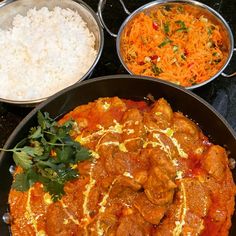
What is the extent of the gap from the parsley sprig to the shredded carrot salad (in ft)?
3.43

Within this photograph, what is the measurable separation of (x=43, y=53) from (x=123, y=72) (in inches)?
31.9

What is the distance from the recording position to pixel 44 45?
13.9 feet

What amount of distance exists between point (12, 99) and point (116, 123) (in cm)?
106

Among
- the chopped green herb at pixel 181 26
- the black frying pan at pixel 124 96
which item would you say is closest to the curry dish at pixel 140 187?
the black frying pan at pixel 124 96

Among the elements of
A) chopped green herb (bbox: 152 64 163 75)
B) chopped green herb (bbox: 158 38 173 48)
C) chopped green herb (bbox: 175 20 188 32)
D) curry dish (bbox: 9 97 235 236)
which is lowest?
curry dish (bbox: 9 97 235 236)

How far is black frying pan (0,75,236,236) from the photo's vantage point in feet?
10.8

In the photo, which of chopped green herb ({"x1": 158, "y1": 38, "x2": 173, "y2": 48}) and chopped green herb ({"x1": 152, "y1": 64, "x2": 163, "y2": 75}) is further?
chopped green herb ({"x1": 158, "y1": 38, "x2": 173, "y2": 48})

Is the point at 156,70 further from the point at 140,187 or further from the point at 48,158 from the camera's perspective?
the point at 48,158

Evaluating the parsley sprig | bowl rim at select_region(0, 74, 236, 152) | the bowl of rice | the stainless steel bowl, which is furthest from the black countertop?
the parsley sprig

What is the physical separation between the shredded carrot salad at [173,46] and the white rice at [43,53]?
0.44 metres

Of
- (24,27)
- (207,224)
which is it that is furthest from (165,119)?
(24,27)

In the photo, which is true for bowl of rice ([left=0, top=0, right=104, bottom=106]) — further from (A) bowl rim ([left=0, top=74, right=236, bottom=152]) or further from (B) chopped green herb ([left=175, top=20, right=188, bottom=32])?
(B) chopped green herb ([left=175, top=20, right=188, bottom=32])

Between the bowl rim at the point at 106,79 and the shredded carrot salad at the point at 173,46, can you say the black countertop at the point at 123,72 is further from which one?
the bowl rim at the point at 106,79

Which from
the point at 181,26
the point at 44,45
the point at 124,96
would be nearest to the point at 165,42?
the point at 181,26
